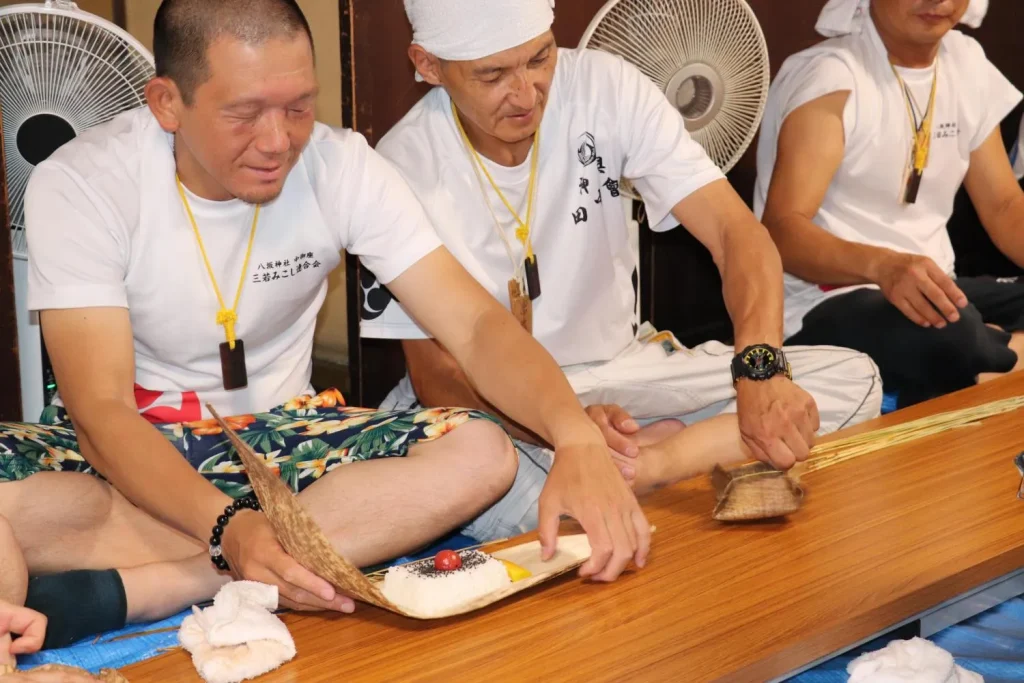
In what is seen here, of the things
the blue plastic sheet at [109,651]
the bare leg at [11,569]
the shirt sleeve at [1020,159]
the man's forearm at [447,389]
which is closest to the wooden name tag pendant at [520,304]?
the man's forearm at [447,389]

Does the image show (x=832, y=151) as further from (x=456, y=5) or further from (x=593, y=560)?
(x=593, y=560)

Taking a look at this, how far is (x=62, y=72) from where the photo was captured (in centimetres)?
226

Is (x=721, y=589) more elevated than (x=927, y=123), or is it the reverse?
(x=927, y=123)

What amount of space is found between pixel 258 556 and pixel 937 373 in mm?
1862

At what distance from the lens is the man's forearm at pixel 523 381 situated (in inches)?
67.1

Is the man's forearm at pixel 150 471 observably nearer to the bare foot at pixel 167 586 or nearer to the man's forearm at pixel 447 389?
the bare foot at pixel 167 586

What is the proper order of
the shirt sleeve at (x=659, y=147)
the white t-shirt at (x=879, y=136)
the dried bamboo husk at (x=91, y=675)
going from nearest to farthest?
the dried bamboo husk at (x=91, y=675), the shirt sleeve at (x=659, y=147), the white t-shirt at (x=879, y=136)

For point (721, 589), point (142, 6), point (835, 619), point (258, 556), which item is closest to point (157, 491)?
point (258, 556)

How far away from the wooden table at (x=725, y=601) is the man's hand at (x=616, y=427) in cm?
28

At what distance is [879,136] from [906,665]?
1.95 metres

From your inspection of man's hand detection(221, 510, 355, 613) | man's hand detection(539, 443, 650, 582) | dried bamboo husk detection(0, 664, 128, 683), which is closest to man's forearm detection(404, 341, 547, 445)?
man's hand detection(539, 443, 650, 582)

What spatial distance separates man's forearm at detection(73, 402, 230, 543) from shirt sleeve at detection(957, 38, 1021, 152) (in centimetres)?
237

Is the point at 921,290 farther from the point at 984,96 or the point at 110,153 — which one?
the point at 110,153

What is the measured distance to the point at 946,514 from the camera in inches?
68.2
